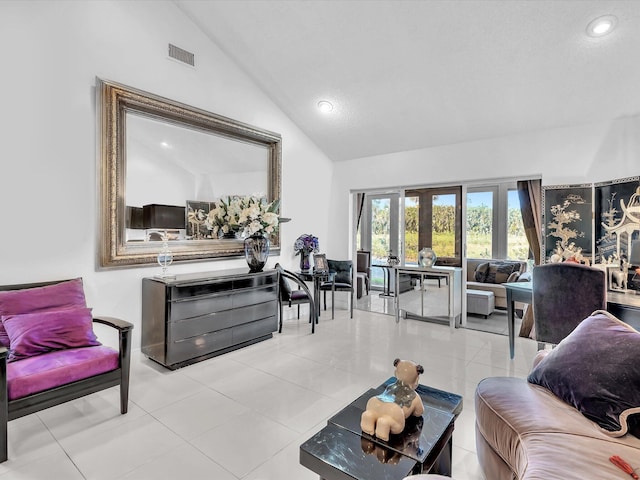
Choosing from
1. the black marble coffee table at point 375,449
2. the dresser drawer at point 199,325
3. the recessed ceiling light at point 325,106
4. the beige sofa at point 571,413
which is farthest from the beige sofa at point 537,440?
the recessed ceiling light at point 325,106

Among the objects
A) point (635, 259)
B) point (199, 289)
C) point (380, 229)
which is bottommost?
point (199, 289)

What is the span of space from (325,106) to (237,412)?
4.03m

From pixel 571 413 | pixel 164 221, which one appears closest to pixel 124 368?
pixel 164 221

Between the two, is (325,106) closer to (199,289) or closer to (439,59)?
(439,59)

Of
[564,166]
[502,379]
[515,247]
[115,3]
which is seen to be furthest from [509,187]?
[115,3]

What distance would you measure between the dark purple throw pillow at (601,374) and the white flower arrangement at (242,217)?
3075 millimetres

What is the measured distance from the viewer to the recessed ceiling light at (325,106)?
481cm

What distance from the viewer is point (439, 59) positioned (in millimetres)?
3699

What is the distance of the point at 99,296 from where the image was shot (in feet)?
10.8

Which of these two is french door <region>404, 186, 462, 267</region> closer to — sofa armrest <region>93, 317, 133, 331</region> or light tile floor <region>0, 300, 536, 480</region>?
light tile floor <region>0, 300, 536, 480</region>

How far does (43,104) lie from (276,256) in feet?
10.3

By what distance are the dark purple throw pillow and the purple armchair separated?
9.23 ft

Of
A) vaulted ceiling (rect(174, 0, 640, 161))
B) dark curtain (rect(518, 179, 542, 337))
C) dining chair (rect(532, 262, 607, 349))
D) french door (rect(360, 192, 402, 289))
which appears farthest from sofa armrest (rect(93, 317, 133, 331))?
dark curtain (rect(518, 179, 542, 337))

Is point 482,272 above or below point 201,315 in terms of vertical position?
above
